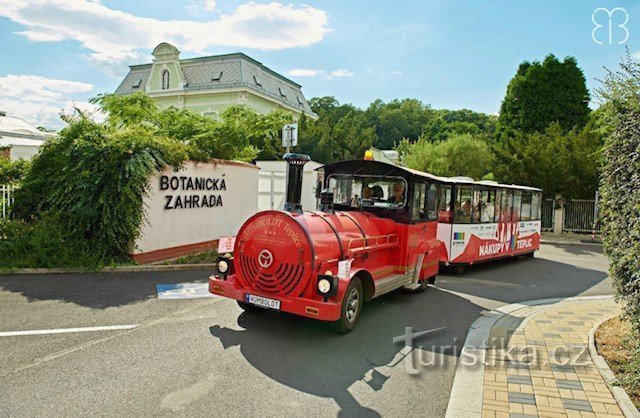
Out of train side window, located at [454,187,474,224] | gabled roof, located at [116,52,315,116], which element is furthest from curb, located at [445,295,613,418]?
gabled roof, located at [116,52,315,116]

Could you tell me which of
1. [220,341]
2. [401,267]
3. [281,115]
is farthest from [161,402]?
[281,115]

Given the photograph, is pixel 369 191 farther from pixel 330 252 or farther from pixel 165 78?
pixel 165 78

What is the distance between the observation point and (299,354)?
5242mm

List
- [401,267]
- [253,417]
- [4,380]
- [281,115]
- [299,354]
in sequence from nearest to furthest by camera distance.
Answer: [253,417], [4,380], [299,354], [401,267], [281,115]

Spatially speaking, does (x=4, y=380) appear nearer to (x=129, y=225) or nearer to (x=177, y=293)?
(x=177, y=293)

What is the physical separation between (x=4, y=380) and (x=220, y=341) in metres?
2.16

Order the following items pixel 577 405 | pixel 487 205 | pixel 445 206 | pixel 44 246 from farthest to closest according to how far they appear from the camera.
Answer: pixel 487 205 → pixel 445 206 → pixel 44 246 → pixel 577 405

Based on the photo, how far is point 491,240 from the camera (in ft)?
40.7

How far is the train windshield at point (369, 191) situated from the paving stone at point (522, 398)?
4001 millimetres

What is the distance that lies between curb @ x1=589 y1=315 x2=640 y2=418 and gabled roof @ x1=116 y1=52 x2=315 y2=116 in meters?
32.8

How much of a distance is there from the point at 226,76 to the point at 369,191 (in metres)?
31.0

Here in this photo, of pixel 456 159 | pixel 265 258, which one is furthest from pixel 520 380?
pixel 456 159

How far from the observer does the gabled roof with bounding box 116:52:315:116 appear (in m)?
36.0

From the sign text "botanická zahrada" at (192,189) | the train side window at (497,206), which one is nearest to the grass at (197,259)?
the sign text "botanická zahrada" at (192,189)
